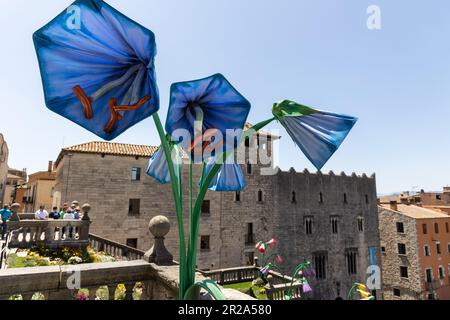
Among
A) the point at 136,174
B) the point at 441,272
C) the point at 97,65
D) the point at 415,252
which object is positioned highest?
the point at 136,174

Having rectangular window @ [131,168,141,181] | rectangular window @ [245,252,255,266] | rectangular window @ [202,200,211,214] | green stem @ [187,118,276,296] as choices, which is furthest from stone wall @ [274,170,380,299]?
green stem @ [187,118,276,296]

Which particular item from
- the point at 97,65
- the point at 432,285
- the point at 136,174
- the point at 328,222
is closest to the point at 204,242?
the point at 136,174

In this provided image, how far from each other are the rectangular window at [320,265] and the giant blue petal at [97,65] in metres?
28.7

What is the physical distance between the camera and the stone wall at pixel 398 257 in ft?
104

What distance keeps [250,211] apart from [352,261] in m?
14.2

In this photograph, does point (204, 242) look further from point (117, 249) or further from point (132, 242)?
point (117, 249)

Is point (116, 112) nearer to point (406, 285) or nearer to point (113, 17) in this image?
point (113, 17)

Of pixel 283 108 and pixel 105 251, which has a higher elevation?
pixel 283 108

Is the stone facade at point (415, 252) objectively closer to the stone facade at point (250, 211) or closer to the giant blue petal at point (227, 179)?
the stone facade at point (250, 211)

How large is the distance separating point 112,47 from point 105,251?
1174 centimetres

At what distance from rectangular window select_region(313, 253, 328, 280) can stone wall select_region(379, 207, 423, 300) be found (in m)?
13.1

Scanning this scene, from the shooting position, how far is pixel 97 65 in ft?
6.88

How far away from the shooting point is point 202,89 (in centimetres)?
236
